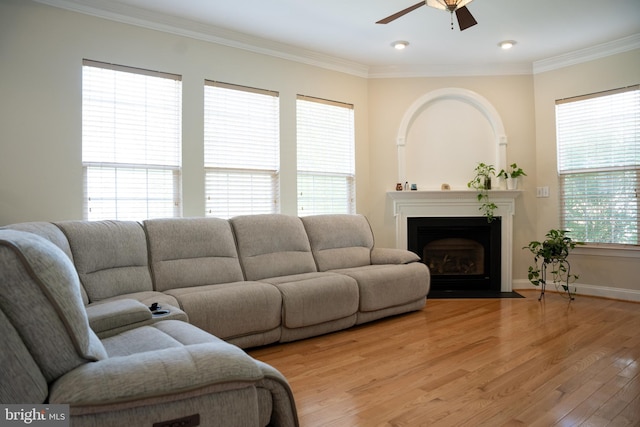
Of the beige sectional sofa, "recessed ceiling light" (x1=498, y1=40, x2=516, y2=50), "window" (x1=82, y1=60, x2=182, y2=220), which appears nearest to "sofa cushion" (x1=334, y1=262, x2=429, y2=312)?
the beige sectional sofa

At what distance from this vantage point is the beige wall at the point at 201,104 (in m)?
3.44

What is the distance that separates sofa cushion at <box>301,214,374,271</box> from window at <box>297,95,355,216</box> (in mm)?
518

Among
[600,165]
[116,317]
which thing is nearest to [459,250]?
[600,165]

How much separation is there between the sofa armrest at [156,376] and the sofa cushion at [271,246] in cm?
236

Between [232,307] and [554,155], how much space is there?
4395 millimetres

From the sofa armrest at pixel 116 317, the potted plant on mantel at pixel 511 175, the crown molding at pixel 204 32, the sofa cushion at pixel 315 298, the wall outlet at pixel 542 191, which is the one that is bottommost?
the sofa cushion at pixel 315 298

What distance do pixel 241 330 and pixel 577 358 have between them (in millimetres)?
2320

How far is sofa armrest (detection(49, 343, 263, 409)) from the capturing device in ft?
4.09

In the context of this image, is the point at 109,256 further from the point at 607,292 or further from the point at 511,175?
the point at 607,292

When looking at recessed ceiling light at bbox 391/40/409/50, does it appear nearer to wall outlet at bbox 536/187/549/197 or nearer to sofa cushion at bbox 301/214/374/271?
sofa cushion at bbox 301/214/374/271

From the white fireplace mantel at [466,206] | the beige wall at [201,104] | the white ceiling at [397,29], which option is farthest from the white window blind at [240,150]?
the white fireplace mantel at [466,206]

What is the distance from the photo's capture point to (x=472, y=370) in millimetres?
2826

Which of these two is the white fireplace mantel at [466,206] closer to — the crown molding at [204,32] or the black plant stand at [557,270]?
the black plant stand at [557,270]

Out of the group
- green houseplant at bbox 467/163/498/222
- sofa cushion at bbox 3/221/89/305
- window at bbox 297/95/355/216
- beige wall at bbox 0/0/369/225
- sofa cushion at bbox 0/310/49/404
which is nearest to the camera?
sofa cushion at bbox 0/310/49/404
